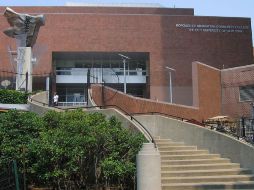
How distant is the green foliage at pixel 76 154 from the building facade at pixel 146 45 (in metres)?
41.7

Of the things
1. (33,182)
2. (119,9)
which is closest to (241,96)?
(33,182)

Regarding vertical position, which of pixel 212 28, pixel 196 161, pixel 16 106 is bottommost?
pixel 196 161

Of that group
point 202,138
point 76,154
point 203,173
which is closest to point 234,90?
point 202,138

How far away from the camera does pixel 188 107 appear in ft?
96.9

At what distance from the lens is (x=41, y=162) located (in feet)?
41.7

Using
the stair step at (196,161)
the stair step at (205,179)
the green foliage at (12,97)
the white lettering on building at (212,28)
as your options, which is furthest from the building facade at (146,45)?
the stair step at (205,179)

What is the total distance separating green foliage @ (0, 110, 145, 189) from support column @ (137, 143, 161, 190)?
4.05 ft

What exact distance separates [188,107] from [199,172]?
1604cm

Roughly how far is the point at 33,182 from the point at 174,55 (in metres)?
45.2

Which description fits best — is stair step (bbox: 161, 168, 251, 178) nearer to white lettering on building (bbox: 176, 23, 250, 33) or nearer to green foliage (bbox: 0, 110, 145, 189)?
green foliage (bbox: 0, 110, 145, 189)

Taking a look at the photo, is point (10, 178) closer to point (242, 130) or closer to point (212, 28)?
point (242, 130)

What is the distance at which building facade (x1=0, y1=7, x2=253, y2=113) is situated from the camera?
56406mm

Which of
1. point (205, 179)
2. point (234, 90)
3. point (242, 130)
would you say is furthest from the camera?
point (234, 90)

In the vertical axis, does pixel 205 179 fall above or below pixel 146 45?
below
